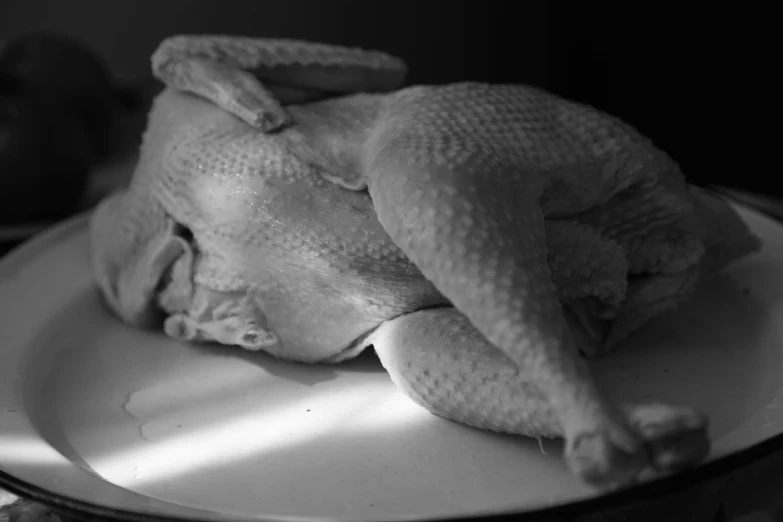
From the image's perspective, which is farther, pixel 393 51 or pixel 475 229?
pixel 393 51

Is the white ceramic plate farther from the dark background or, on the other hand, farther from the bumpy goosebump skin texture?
the dark background

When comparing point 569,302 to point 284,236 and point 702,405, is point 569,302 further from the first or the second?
point 284,236

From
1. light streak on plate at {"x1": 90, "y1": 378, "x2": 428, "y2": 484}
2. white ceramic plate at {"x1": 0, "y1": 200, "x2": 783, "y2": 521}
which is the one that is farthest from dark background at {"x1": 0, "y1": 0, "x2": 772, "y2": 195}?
light streak on plate at {"x1": 90, "y1": 378, "x2": 428, "y2": 484}

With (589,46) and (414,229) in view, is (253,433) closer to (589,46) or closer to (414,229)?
(414,229)


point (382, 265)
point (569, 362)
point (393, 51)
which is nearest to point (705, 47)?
point (393, 51)

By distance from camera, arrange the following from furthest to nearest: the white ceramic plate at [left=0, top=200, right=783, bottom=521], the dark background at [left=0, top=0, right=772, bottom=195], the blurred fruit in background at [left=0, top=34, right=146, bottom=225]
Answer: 1. the dark background at [left=0, top=0, right=772, bottom=195]
2. the blurred fruit in background at [left=0, top=34, right=146, bottom=225]
3. the white ceramic plate at [left=0, top=200, right=783, bottom=521]

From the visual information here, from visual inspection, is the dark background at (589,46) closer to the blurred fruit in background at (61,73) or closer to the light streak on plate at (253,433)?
the blurred fruit in background at (61,73)
